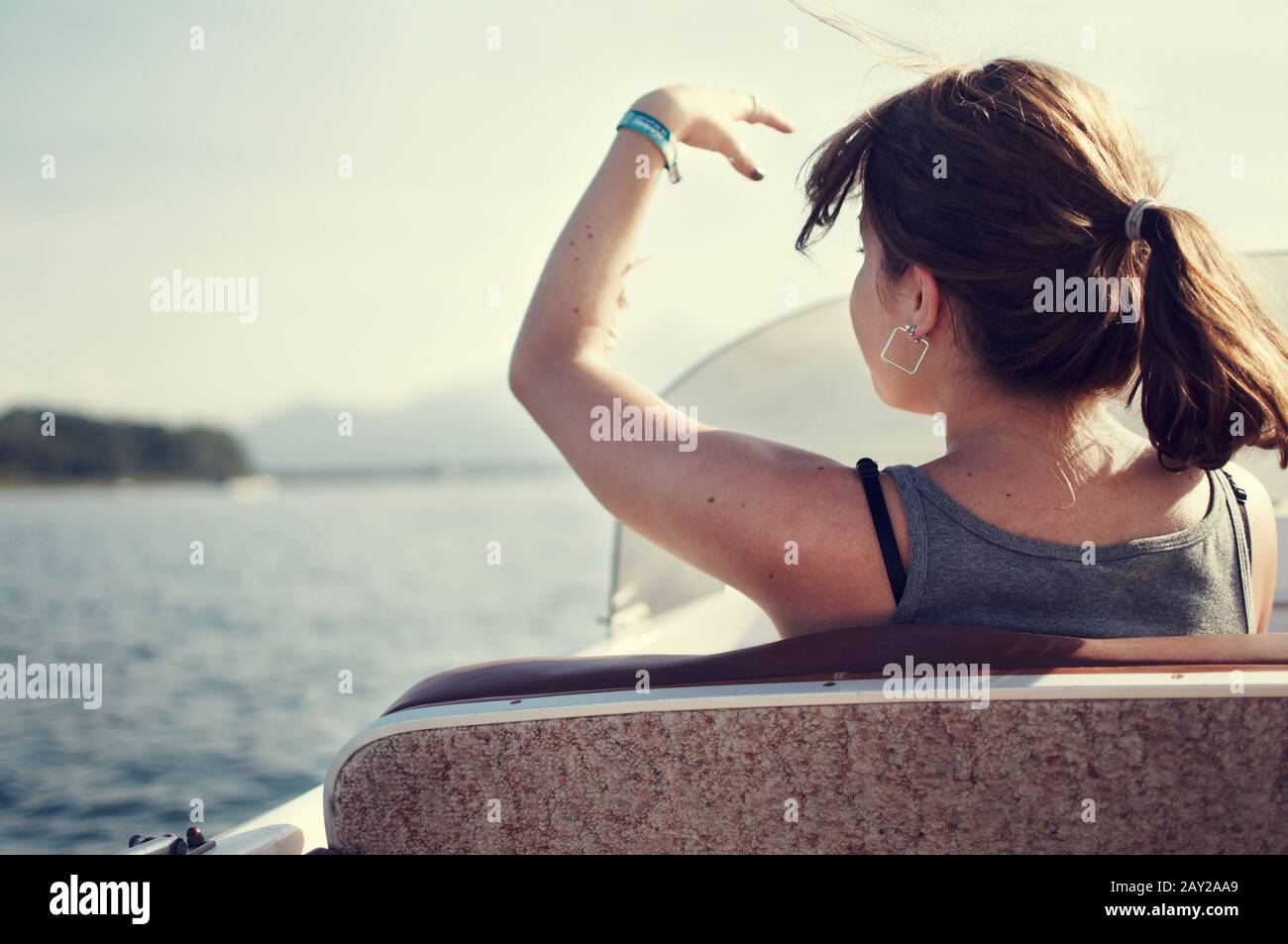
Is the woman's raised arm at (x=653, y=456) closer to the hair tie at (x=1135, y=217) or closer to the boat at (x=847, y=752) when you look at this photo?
the boat at (x=847, y=752)

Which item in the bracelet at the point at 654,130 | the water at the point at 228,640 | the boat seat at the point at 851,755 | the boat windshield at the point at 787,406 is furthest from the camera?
the water at the point at 228,640

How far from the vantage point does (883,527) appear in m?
1.07

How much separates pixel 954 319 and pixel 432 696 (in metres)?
0.73

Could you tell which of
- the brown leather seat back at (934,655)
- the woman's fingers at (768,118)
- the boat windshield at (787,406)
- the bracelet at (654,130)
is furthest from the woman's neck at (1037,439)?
the boat windshield at (787,406)

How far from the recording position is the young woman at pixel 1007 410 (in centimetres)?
108

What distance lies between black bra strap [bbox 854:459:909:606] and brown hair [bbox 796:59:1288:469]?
0.21 m

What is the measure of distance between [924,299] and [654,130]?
43 cm

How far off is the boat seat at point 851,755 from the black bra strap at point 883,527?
0.27ft

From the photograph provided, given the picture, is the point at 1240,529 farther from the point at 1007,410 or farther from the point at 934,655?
the point at 934,655

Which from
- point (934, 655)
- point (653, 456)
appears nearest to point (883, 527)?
point (934, 655)

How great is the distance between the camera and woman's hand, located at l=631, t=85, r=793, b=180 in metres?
1.38
